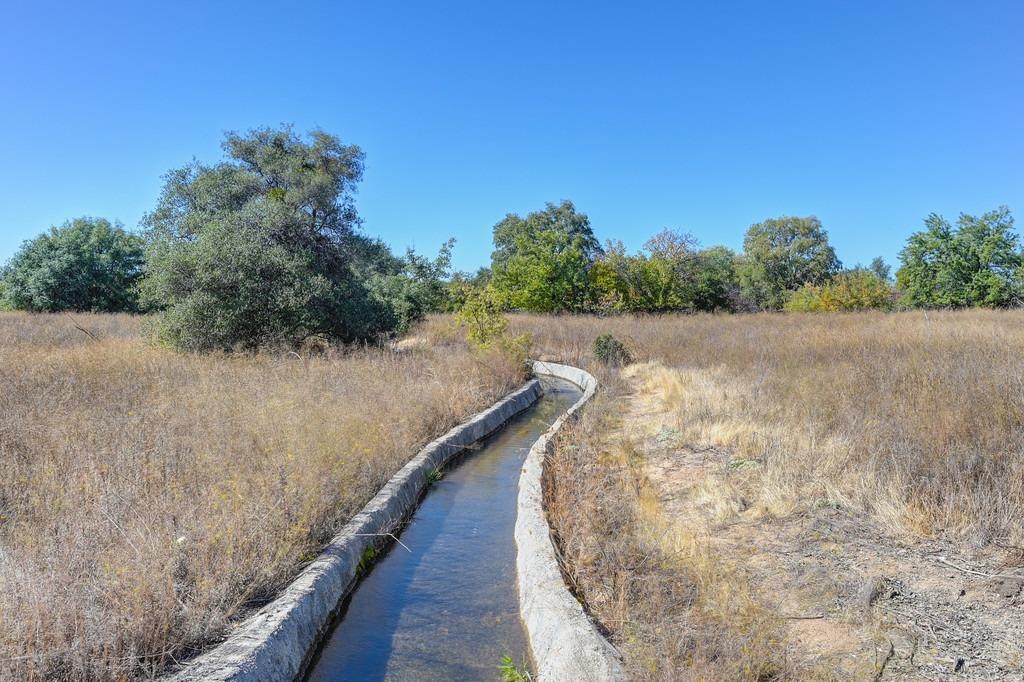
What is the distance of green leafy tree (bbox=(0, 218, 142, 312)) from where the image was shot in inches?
1283

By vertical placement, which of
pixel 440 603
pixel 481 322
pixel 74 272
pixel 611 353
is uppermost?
pixel 74 272

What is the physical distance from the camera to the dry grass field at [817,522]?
3.88 metres

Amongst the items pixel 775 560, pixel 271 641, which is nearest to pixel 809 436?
pixel 775 560

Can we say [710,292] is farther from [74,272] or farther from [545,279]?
[74,272]

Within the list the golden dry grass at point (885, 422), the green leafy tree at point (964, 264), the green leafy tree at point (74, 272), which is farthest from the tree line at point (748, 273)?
the green leafy tree at point (74, 272)

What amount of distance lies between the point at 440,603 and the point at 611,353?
15.9 m

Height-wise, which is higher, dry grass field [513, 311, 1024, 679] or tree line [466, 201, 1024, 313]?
tree line [466, 201, 1024, 313]

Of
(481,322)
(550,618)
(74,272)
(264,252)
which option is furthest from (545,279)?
(550,618)

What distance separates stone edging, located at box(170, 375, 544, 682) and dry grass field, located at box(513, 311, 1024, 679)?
74.8 inches

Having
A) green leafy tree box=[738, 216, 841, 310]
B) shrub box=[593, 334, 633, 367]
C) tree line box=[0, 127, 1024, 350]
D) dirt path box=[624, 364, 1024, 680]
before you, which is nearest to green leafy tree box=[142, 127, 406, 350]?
tree line box=[0, 127, 1024, 350]

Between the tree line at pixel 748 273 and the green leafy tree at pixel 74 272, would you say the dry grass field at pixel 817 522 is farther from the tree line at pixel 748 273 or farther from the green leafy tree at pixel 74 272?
the green leafy tree at pixel 74 272

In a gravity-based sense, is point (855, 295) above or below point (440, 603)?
above

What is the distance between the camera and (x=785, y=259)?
5638 cm

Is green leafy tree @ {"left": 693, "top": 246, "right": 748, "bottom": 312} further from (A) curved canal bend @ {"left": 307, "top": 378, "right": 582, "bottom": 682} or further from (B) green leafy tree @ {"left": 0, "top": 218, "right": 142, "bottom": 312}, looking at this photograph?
(A) curved canal bend @ {"left": 307, "top": 378, "right": 582, "bottom": 682}
